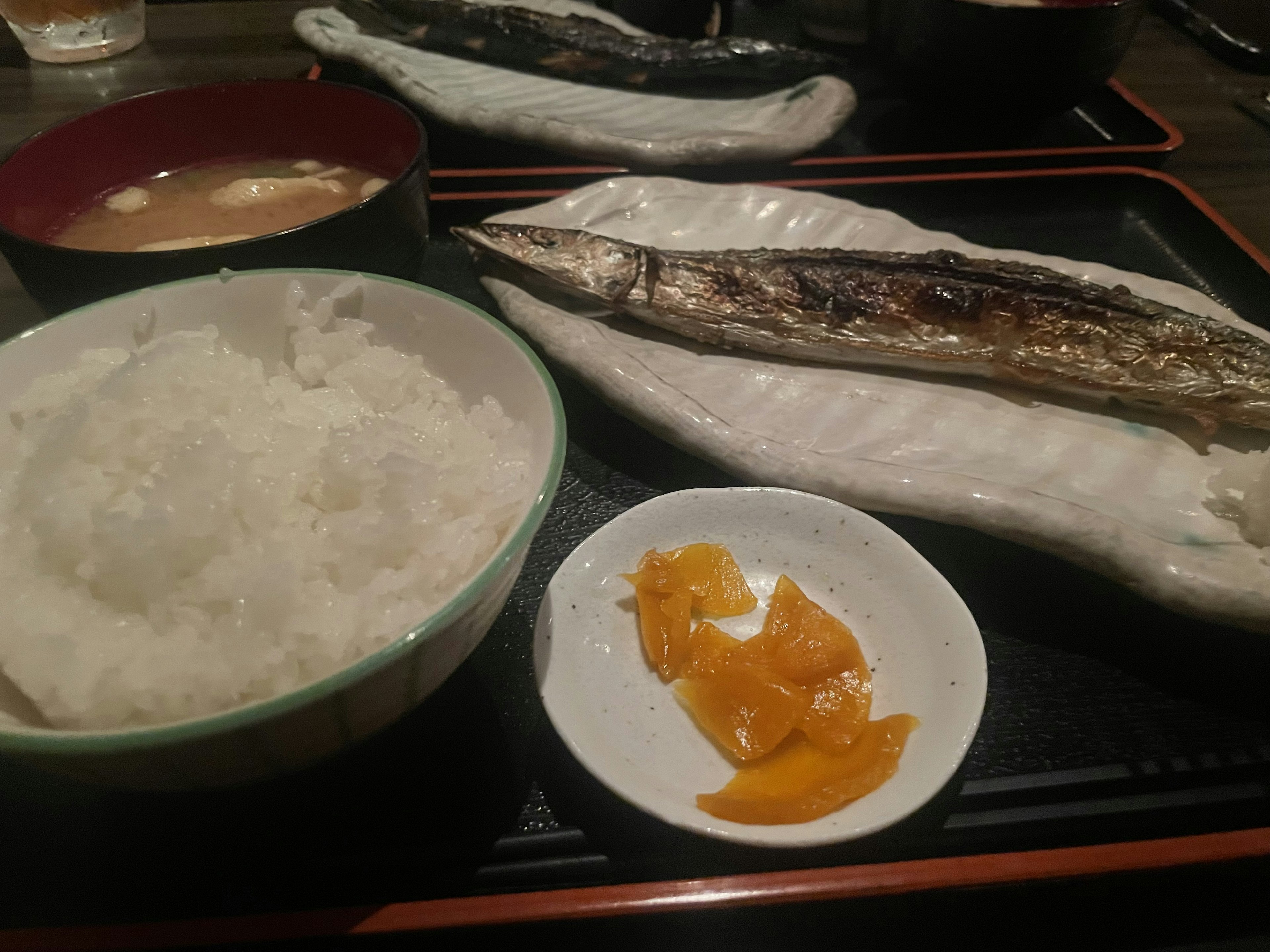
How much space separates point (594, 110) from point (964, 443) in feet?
5.98

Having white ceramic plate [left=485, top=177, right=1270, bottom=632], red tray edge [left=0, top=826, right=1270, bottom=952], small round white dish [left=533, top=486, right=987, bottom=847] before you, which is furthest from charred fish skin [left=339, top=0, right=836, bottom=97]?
red tray edge [left=0, top=826, right=1270, bottom=952]

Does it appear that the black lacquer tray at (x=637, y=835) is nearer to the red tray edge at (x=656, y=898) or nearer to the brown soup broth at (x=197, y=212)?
the red tray edge at (x=656, y=898)

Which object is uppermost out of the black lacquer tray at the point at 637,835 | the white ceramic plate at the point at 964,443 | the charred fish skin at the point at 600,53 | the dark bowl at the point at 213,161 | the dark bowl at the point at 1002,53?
the dark bowl at the point at 1002,53

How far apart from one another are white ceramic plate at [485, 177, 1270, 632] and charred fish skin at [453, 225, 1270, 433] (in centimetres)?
4

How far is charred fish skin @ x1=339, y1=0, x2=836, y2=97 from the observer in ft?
8.62

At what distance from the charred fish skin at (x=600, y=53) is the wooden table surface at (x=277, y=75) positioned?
602 mm

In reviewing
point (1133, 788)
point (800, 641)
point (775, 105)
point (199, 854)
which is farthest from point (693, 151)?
point (199, 854)

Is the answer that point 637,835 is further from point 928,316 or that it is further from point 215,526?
point 928,316

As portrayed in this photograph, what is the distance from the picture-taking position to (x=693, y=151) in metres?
2.11

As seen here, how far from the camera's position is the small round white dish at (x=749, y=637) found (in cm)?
86

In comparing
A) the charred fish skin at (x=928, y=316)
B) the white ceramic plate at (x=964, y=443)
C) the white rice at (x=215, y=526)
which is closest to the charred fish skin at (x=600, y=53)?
the white ceramic plate at (x=964, y=443)

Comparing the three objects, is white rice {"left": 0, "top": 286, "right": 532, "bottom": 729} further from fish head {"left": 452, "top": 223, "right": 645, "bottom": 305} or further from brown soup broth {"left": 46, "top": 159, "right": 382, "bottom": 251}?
fish head {"left": 452, "top": 223, "right": 645, "bottom": 305}

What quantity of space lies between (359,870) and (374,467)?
472 mm

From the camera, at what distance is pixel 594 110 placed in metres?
2.54
